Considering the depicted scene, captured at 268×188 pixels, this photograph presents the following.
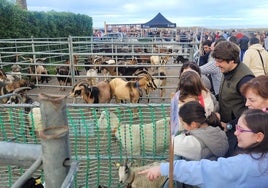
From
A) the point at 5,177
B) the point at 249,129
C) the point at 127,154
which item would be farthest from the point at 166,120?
the point at 5,177

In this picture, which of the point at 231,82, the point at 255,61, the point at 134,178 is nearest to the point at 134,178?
the point at 134,178

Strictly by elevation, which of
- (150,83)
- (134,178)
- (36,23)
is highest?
(36,23)

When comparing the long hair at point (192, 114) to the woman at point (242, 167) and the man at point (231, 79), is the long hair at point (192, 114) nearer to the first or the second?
the woman at point (242, 167)

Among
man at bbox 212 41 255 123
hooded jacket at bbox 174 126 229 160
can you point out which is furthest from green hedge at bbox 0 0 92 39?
hooded jacket at bbox 174 126 229 160

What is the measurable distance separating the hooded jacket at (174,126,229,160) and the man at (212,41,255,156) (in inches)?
21.9

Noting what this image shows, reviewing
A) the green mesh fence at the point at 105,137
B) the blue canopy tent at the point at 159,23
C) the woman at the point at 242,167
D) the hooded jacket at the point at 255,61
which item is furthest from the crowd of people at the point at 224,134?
the blue canopy tent at the point at 159,23

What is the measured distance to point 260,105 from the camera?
2441 mm

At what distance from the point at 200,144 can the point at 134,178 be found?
4.61 feet

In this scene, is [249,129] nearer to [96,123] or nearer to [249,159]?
[249,159]

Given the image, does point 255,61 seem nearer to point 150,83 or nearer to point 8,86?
point 150,83

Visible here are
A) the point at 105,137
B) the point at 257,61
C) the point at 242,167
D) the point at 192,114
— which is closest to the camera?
the point at 242,167

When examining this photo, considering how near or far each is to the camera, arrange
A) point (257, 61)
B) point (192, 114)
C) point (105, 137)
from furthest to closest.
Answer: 1. point (257, 61)
2. point (105, 137)
3. point (192, 114)

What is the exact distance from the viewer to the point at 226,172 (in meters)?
1.83

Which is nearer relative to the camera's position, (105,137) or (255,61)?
(105,137)
